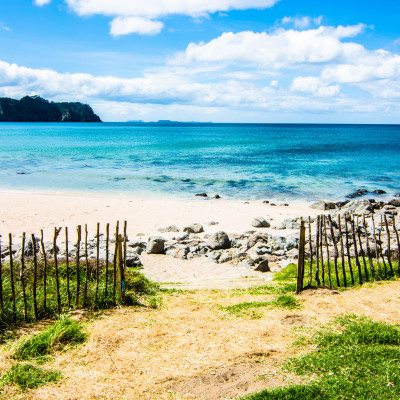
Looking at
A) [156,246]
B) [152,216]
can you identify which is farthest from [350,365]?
[152,216]

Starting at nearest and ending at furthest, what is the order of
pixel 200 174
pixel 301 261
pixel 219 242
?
1. pixel 301 261
2. pixel 219 242
3. pixel 200 174

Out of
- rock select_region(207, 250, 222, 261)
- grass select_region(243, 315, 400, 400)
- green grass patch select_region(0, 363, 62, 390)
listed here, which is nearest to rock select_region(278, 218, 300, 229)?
rock select_region(207, 250, 222, 261)

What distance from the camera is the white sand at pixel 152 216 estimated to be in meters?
13.1

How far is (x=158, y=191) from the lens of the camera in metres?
32.1

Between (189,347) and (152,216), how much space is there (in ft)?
53.1

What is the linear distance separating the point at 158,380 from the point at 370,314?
4.50m

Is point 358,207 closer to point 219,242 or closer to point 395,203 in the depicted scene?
point 395,203

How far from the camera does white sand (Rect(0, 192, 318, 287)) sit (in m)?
13.1

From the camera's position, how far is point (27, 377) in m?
5.54

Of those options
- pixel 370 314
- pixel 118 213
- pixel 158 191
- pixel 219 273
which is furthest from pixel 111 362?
pixel 158 191

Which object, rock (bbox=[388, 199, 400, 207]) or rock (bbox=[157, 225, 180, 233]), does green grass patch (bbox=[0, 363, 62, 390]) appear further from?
rock (bbox=[388, 199, 400, 207])

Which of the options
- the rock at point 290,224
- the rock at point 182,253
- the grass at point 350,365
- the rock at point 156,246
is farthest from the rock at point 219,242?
the grass at point 350,365

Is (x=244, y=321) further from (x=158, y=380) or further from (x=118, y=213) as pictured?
(x=118, y=213)

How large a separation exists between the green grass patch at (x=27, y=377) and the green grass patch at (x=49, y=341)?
1.22 feet
